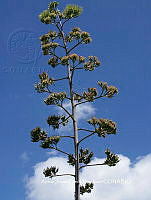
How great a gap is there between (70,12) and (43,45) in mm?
2326

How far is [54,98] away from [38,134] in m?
1.79

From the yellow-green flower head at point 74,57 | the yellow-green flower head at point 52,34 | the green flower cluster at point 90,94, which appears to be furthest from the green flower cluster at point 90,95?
the yellow-green flower head at point 52,34

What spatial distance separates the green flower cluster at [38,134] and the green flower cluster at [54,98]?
52.8 inches

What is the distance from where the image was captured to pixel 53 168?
15375 mm

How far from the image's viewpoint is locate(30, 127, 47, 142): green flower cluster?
51.5 feet

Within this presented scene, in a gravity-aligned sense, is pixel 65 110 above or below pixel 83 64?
below

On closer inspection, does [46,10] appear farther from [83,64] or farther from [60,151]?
[60,151]

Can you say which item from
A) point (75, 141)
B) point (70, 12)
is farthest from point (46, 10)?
point (75, 141)

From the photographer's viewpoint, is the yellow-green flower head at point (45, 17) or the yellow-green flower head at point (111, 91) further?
the yellow-green flower head at point (45, 17)

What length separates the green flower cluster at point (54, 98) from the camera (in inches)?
641

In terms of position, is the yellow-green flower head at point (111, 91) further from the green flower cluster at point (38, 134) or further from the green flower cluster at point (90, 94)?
the green flower cluster at point (38, 134)

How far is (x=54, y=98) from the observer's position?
1630 centimetres

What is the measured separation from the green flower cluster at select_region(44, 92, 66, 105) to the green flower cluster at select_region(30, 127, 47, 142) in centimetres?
134

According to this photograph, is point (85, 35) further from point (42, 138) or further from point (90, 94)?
point (42, 138)
